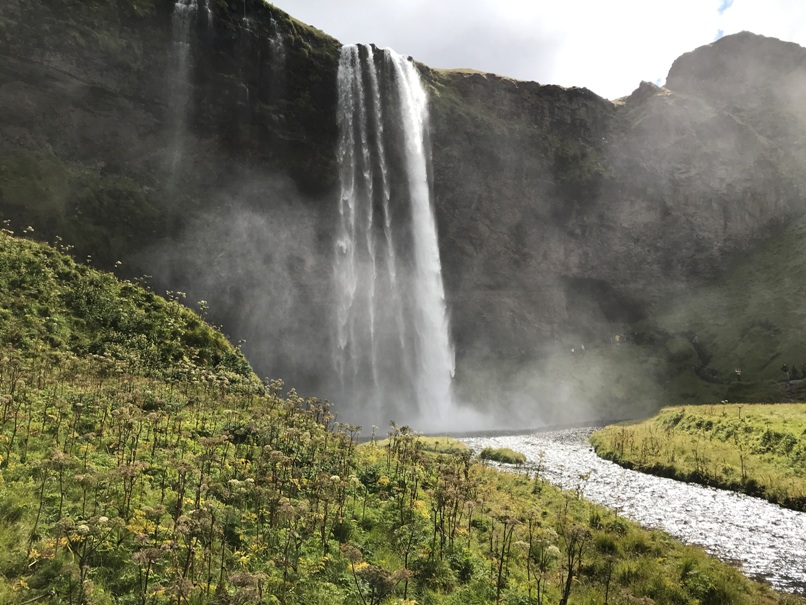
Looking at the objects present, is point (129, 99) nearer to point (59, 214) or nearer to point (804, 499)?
point (59, 214)

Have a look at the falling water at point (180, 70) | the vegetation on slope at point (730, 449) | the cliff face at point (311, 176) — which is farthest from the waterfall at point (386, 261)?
the vegetation on slope at point (730, 449)

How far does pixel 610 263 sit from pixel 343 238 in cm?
4700

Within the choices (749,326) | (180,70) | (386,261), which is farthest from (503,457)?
(749,326)

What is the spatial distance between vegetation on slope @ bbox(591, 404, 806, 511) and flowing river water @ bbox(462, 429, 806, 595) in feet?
3.27

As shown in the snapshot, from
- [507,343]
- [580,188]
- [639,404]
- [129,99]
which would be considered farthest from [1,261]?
[580,188]

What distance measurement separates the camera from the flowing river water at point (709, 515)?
42.8 feet

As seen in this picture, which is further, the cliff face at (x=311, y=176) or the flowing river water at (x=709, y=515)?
the cliff face at (x=311, y=176)

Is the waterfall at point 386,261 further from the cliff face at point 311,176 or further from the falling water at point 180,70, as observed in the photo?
the falling water at point 180,70

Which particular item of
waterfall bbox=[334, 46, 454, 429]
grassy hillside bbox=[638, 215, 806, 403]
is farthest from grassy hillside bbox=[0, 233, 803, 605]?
grassy hillside bbox=[638, 215, 806, 403]

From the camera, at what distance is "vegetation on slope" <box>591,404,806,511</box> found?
21.2 meters

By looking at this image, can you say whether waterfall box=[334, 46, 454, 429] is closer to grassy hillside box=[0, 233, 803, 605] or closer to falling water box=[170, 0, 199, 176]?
falling water box=[170, 0, 199, 176]

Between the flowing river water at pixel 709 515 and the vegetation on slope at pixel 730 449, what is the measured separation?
996 mm

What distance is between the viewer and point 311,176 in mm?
59219

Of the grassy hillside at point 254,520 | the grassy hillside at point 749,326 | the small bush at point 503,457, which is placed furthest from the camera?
the grassy hillside at point 749,326
